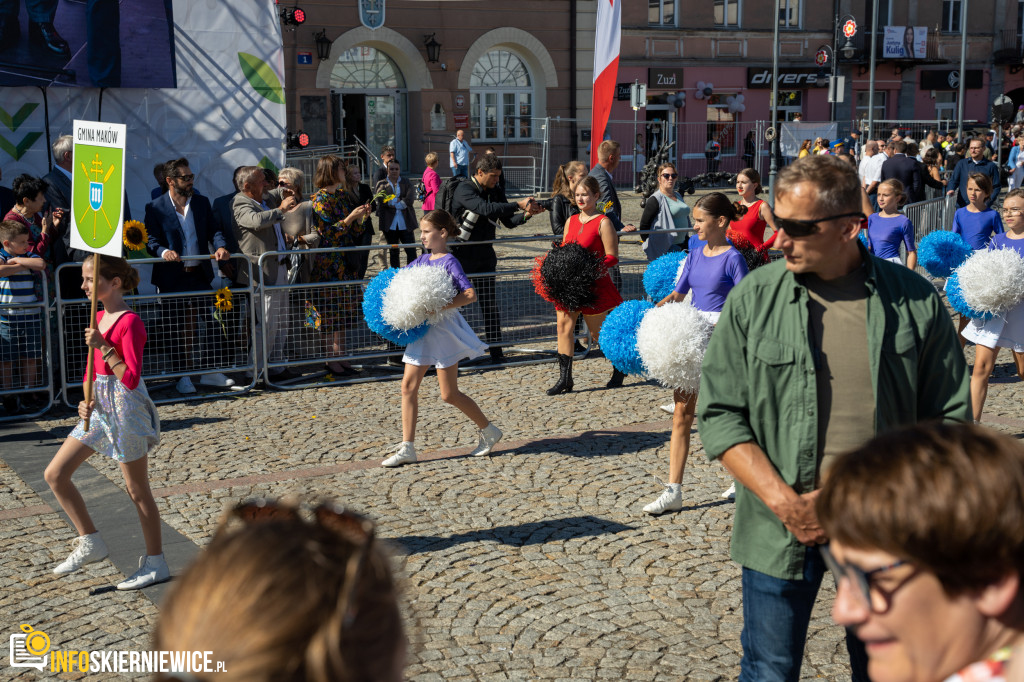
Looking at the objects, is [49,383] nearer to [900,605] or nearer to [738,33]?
[900,605]

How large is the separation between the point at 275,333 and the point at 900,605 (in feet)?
28.4

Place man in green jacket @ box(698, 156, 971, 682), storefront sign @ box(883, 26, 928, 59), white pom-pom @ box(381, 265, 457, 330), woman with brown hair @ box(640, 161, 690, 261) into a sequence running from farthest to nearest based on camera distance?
1. storefront sign @ box(883, 26, 928, 59)
2. woman with brown hair @ box(640, 161, 690, 261)
3. white pom-pom @ box(381, 265, 457, 330)
4. man in green jacket @ box(698, 156, 971, 682)

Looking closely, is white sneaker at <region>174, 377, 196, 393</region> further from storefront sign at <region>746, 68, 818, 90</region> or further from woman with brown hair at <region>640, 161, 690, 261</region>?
storefront sign at <region>746, 68, 818, 90</region>

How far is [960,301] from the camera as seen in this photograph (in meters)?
7.65

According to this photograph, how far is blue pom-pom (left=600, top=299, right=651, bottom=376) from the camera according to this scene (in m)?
6.24

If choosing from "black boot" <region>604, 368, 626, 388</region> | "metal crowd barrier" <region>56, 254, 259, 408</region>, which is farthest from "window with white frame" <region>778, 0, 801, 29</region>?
"metal crowd barrier" <region>56, 254, 259, 408</region>

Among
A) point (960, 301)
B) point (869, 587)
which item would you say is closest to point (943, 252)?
point (960, 301)

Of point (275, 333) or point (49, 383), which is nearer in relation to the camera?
point (49, 383)

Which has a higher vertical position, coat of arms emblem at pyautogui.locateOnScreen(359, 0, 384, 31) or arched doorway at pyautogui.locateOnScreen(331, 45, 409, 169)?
coat of arms emblem at pyautogui.locateOnScreen(359, 0, 384, 31)

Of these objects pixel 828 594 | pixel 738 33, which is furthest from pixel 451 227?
pixel 738 33

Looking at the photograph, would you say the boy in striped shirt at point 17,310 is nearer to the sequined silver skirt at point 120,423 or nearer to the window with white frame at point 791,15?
the sequined silver skirt at point 120,423

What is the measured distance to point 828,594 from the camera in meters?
4.96

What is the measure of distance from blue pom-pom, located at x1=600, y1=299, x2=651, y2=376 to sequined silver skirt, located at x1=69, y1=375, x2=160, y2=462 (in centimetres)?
268

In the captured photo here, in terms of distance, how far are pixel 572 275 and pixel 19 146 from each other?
20.1ft
